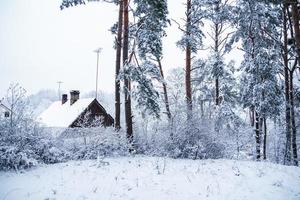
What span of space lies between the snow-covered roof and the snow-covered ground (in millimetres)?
20368

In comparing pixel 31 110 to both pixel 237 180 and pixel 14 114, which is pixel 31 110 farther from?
pixel 237 180

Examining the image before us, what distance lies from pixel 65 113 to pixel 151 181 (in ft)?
85.6

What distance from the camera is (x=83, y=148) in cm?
1194

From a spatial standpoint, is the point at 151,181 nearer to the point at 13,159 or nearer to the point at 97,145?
the point at 97,145

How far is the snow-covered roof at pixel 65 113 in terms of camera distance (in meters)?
30.5

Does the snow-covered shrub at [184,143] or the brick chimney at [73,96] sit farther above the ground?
the brick chimney at [73,96]

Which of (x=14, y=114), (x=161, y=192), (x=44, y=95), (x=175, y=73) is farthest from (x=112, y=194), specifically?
(x=44, y=95)

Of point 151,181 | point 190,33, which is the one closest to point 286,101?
point 190,33

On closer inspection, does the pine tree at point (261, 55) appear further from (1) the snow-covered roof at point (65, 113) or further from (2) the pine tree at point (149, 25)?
(1) the snow-covered roof at point (65, 113)

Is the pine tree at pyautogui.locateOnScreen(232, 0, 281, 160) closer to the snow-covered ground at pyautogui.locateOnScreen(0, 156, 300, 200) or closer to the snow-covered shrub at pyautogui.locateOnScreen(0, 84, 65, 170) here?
the snow-covered ground at pyautogui.locateOnScreen(0, 156, 300, 200)

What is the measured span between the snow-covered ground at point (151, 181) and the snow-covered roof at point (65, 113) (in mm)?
20368

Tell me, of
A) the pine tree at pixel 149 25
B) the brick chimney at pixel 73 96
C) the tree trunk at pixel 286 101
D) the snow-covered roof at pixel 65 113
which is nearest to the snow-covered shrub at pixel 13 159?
the pine tree at pixel 149 25

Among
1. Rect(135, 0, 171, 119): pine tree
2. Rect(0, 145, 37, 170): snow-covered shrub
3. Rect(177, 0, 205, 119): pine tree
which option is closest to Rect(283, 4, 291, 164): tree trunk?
Rect(177, 0, 205, 119): pine tree

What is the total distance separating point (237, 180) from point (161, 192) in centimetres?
265
